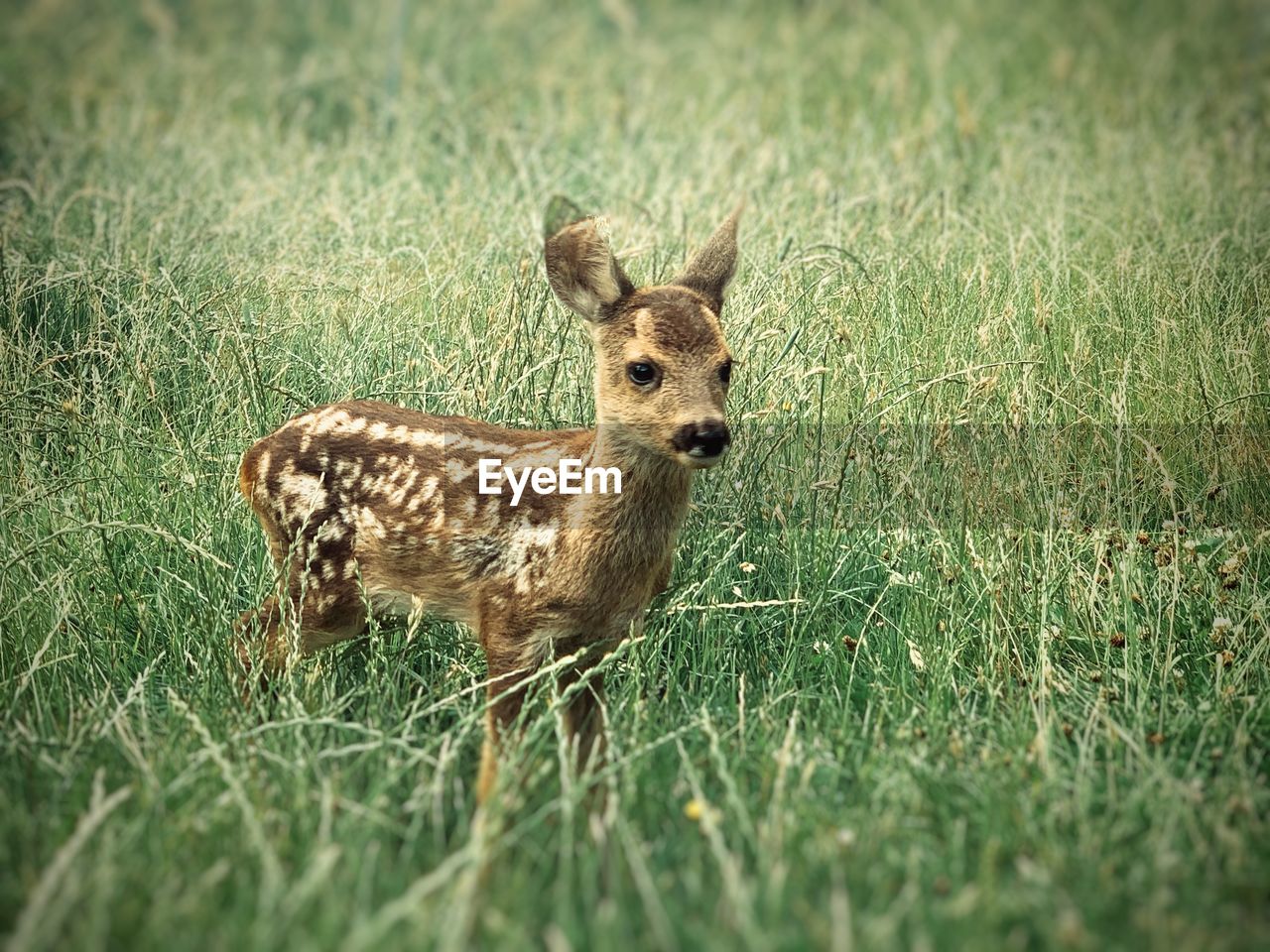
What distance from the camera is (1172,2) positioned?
32.8ft

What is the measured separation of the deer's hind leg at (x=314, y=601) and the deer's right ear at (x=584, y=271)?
2.79 feet

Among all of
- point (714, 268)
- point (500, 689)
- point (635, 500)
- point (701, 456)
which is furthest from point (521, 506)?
point (714, 268)

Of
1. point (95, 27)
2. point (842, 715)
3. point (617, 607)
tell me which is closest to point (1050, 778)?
point (842, 715)

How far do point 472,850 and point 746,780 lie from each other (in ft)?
2.79

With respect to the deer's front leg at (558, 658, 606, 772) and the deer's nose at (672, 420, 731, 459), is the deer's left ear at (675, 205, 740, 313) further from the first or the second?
the deer's front leg at (558, 658, 606, 772)

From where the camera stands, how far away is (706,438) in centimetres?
297

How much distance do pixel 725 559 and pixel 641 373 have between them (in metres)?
0.73

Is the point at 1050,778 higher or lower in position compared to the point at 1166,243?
lower

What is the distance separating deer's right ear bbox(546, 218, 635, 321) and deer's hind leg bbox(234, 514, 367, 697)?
0.85 metres

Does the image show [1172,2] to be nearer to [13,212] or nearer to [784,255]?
[784,255]

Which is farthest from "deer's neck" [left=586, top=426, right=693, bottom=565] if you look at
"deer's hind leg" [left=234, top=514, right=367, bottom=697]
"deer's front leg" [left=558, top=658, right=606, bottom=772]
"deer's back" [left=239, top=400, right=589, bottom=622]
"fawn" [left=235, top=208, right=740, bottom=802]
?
"deer's hind leg" [left=234, top=514, right=367, bottom=697]

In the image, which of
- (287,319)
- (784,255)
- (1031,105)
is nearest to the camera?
(287,319)

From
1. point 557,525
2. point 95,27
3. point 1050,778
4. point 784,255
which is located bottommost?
point 1050,778

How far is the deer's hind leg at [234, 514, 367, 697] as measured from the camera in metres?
3.47
